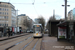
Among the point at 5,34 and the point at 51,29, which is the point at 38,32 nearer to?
the point at 51,29

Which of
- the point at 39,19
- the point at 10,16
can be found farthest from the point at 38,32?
the point at 10,16

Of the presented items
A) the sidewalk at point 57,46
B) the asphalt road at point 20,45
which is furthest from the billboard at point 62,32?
the asphalt road at point 20,45

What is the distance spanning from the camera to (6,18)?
2793 inches

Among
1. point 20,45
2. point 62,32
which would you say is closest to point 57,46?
point 20,45

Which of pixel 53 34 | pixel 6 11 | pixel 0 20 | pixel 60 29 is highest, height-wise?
pixel 6 11

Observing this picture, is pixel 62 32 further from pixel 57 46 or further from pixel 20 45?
pixel 20 45

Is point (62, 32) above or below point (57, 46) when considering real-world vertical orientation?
above

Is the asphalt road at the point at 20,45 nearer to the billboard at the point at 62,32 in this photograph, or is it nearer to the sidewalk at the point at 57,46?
the sidewalk at the point at 57,46

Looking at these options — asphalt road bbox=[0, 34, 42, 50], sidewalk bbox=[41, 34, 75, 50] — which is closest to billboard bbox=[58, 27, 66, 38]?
sidewalk bbox=[41, 34, 75, 50]

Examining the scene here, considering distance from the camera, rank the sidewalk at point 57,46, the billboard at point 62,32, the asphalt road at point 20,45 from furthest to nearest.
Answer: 1. the billboard at point 62,32
2. the asphalt road at point 20,45
3. the sidewalk at point 57,46

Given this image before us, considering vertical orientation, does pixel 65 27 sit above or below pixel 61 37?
above

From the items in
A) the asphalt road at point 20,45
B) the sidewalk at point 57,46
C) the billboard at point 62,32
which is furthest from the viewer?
the billboard at point 62,32

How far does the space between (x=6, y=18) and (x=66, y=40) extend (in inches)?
2394

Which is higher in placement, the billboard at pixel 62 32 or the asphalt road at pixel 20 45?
the billboard at pixel 62 32
